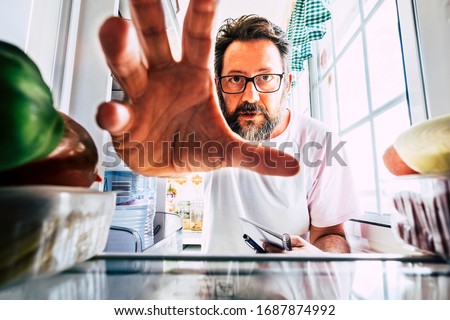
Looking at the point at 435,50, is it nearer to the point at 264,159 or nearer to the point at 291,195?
the point at 264,159

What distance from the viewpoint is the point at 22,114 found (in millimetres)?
122

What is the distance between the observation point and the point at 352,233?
32.3 inches

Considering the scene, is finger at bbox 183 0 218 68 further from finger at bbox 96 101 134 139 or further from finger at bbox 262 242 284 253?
finger at bbox 262 242 284 253

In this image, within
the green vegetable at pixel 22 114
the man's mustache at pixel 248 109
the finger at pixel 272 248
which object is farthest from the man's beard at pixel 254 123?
the green vegetable at pixel 22 114

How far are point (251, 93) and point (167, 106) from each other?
22.6 inches

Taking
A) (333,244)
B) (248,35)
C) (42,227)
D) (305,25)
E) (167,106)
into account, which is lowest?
(333,244)

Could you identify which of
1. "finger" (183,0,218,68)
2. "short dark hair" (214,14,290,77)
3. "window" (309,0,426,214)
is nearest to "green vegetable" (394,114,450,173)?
"finger" (183,0,218,68)

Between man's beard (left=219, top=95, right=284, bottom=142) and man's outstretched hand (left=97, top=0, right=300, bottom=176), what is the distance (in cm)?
52

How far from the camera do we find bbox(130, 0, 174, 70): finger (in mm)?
226

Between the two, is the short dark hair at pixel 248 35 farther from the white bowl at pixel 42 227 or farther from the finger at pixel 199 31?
the white bowl at pixel 42 227

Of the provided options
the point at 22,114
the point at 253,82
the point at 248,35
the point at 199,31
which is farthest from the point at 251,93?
the point at 22,114
